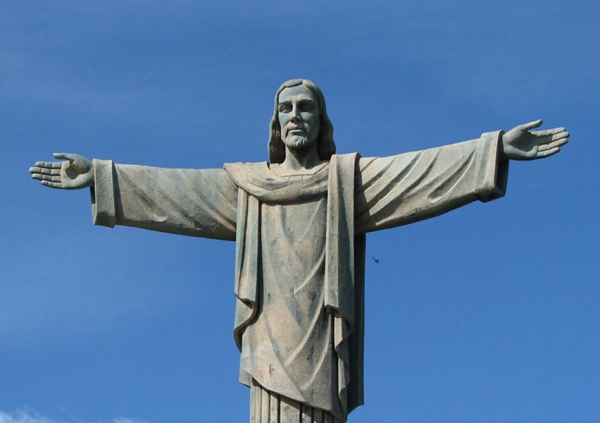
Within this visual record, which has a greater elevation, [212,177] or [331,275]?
[212,177]

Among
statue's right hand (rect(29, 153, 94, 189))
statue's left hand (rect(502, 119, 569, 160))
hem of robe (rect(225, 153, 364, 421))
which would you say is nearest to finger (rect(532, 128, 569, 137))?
statue's left hand (rect(502, 119, 569, 160))

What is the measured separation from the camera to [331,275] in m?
25.2

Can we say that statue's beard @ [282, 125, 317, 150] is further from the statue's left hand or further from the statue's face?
the statue's left hand

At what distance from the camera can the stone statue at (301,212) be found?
2495 cm

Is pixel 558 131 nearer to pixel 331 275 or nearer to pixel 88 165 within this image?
pixel 331 275

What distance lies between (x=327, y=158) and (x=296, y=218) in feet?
4.17

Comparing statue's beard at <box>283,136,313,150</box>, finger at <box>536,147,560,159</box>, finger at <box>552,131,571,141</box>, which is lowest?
finger at <box>536,147,560,159</box>

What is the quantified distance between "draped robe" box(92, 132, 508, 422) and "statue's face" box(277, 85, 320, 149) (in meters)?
0.45

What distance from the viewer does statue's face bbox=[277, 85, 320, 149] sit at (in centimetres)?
2612

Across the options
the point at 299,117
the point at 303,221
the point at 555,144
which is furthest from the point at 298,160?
the point at 555,144

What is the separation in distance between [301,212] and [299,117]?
4.38 ft

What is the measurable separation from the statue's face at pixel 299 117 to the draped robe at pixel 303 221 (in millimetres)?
452

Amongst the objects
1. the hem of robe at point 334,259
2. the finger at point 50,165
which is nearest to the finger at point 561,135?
the hem of robe at point 334,259

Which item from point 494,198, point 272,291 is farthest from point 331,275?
point 494,198
